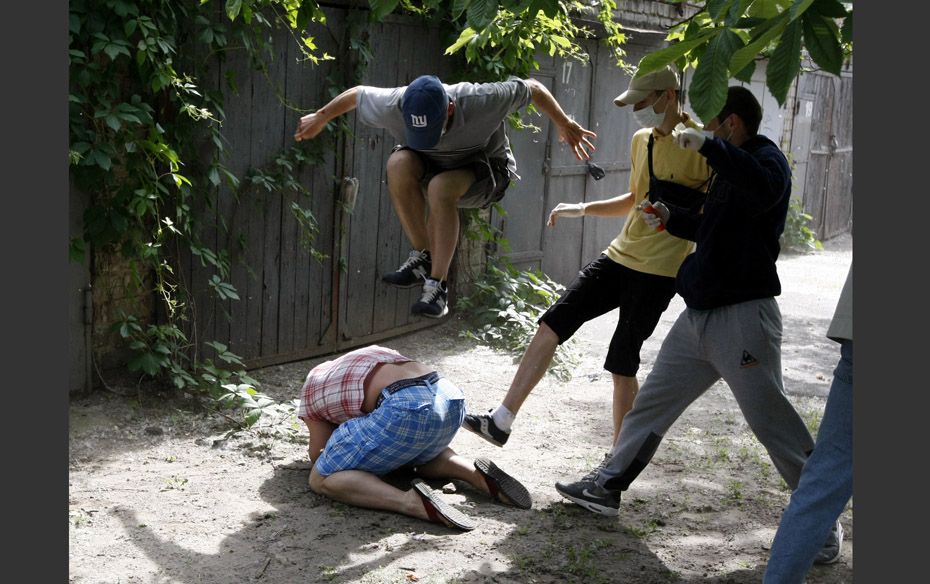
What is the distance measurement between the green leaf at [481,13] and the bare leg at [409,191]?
1.69m

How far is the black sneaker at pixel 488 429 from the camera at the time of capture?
498 cm

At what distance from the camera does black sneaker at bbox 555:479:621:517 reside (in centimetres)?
484

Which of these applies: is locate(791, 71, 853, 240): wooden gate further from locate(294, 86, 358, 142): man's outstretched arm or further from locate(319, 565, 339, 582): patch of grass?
locate(319, 565, 339, 582): patch of grass

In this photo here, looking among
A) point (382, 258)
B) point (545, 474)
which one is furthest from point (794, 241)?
point (545, 474)

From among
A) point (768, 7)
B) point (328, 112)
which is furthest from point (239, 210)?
point (768, 7)

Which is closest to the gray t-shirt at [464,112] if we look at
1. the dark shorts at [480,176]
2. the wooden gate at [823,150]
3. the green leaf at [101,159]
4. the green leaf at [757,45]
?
the dark shorts at [480,176]

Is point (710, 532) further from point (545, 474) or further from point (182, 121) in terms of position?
point (182, 121)

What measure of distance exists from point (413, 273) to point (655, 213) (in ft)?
4.29

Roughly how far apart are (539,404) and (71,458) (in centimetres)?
303

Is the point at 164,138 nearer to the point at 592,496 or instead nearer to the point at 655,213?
the point at 655,213

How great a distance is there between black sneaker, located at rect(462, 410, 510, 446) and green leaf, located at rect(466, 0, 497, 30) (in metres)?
2.19

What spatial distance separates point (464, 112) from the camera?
4.90 metres

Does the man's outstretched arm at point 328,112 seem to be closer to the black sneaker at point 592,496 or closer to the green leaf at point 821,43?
the black sneaker at point 592,496

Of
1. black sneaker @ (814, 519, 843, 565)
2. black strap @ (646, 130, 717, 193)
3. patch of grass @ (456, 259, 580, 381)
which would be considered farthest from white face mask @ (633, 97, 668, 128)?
patch of grass @ (456, 259, 580, 381)
